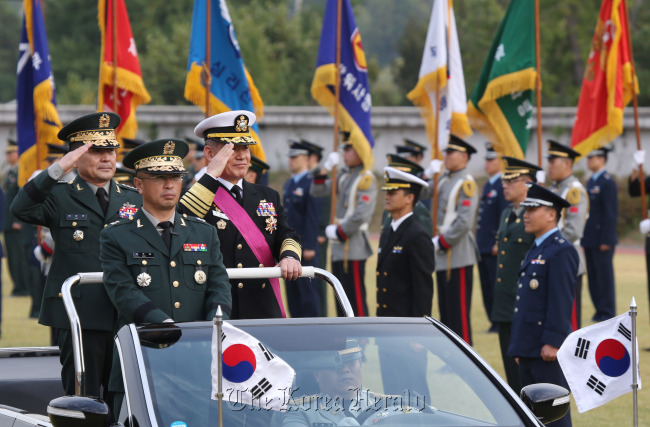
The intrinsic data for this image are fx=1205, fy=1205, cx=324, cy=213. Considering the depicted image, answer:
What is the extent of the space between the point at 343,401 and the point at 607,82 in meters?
7.65

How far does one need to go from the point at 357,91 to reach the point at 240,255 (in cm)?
546

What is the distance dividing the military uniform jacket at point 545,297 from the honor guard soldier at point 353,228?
493 centimetres

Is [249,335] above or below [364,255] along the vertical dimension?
above

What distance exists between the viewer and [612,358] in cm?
469

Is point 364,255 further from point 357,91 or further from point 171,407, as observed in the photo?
point 171,407

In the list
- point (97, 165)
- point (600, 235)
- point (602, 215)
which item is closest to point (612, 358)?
point (97, 165)

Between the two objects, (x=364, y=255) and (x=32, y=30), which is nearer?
(x=32, y=30)

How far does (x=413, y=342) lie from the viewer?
4.40m

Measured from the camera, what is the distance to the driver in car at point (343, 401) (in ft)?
13.2

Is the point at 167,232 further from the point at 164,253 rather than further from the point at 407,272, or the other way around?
the point at 407,272

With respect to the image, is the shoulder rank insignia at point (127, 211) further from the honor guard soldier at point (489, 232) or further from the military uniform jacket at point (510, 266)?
the honor guard soldier at point (489, 232)

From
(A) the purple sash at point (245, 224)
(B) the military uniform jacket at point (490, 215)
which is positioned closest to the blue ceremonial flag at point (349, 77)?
(B) the military uniform jacket at point (490, 215)

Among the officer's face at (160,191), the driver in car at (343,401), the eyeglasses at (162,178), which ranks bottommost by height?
the driver in car at (343,401)

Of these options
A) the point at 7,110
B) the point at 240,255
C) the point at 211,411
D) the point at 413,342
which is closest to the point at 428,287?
the point at 240,255
